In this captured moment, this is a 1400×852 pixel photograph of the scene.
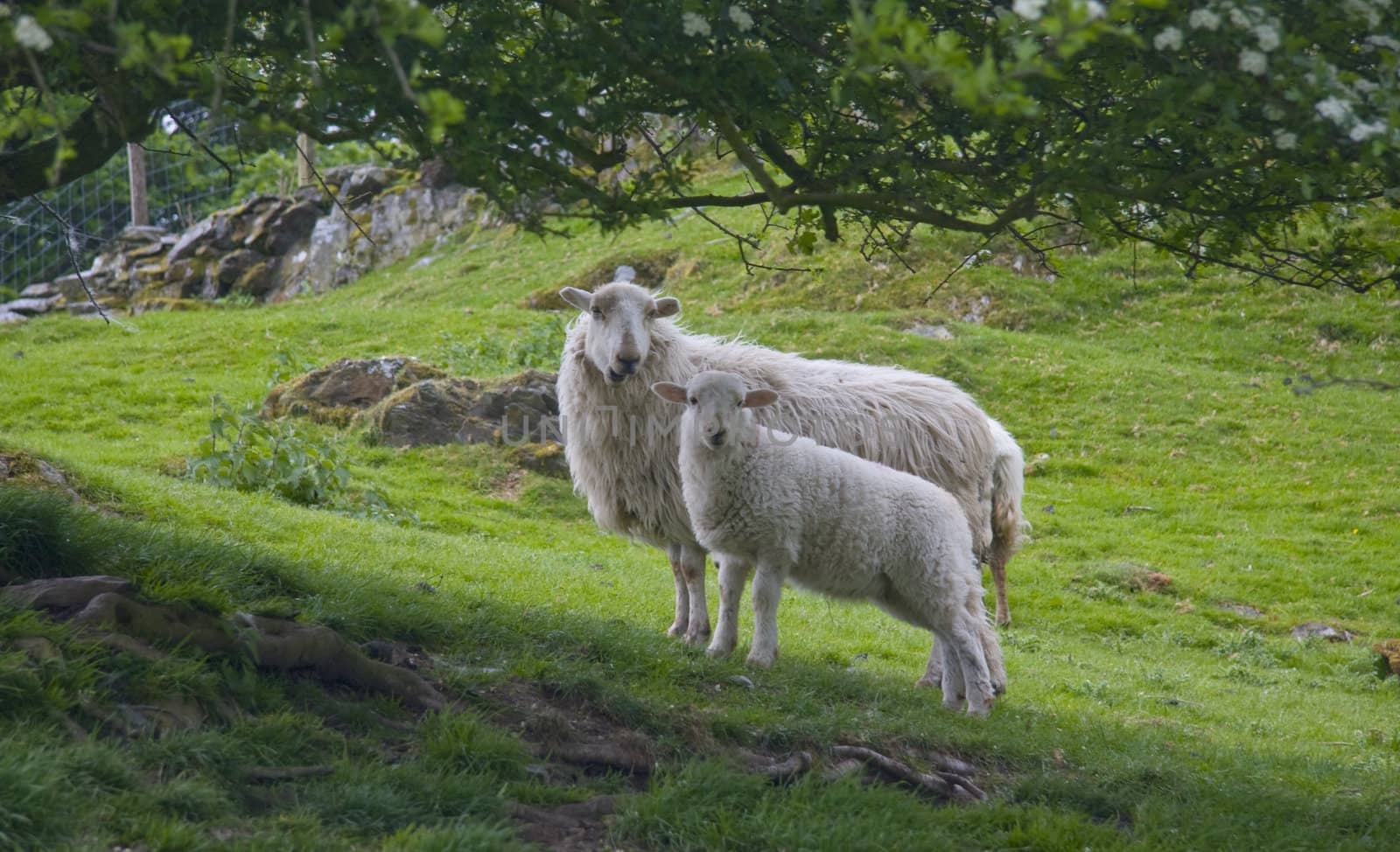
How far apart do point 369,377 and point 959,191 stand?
1335 centimetres

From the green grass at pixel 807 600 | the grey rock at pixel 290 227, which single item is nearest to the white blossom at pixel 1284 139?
the green grass at pixel 807 600

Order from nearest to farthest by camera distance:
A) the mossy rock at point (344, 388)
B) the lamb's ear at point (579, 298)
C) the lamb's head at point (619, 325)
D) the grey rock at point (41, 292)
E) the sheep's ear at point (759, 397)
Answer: the sheep's ear at point (759, 397) < the lamb's head at point (619, 325) < the lamb's ear at point (579, 298) < the mossy rock at point (344, 388) < the grey rock at point (41, 292)

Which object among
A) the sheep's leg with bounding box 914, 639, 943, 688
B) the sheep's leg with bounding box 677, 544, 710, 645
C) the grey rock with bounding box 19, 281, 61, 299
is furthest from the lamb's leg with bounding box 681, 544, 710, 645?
the grey rock with bounding box 19, 281, 61, 299

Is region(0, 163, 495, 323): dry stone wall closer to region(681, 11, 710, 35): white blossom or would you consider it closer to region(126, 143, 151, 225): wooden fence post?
region(126, 143, 151, 225): wooden fence post

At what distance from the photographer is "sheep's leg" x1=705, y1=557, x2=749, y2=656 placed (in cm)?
758

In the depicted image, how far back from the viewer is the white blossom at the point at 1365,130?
4.02 metres

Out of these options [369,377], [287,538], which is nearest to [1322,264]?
[287,538]

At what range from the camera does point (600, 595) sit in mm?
9883

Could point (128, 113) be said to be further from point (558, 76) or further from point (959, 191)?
point (959, 191)

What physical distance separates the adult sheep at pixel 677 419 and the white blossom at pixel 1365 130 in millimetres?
4999

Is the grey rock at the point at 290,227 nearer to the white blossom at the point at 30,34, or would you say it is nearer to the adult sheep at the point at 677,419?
the adult sheep at the point at 677,419

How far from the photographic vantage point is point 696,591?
342 inches

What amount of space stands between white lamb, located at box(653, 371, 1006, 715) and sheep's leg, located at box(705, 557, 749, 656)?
171 mm

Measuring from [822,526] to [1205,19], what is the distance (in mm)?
3778
